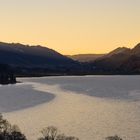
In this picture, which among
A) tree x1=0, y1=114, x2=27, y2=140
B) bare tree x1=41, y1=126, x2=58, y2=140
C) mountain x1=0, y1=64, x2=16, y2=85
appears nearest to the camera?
tree x1=0, y1=114, x2=27, y2=140

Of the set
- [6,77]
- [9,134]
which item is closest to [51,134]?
[9,134]

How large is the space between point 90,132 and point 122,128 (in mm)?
4877

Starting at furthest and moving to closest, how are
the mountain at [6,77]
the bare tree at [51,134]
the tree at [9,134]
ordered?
the mountain at [6,77] → the bare tree at [51,134] → the tree at [9,134]

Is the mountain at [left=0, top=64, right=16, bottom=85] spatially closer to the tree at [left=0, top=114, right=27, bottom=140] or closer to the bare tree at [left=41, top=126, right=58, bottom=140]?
the bare tree at [left=41, top=126, right=58, bottom=140]

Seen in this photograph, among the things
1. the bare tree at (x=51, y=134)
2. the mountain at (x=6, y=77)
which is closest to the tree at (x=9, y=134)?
the bare tree at (x=51, y=134)

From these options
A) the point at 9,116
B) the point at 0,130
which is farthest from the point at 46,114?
the point at 0,130

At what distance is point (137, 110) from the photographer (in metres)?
70.9

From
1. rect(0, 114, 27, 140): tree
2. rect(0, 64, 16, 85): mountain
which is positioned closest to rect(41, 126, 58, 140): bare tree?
rect(0, 114, 27, 140): tree

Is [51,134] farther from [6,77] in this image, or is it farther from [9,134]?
[6,77]

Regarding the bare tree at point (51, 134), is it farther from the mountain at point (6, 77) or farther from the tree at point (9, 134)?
the mountain at point (6, 77)

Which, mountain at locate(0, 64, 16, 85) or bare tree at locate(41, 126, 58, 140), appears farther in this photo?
mountain at locate(0, 64, 16, 85)

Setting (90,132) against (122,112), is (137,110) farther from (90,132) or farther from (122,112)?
(90,132)

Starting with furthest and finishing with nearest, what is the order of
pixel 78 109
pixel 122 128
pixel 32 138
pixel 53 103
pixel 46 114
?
pixel 53 103 → pixel 78 109 → pixel 46 114 → pixel 122 128 → pixel 32 138

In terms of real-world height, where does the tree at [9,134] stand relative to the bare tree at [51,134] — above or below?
above
